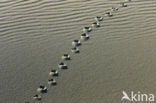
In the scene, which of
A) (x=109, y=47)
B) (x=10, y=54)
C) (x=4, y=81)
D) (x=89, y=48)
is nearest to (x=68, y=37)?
(x=89, y=48)

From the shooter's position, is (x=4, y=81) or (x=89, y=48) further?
(x=89, y=48)

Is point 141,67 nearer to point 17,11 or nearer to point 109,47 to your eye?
point 109,47

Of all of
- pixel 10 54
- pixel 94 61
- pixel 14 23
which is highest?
pixel 14 23

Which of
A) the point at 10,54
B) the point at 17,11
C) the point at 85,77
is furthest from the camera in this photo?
the point at 17,11

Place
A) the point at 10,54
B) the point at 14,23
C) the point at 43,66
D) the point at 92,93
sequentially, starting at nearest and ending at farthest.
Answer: the point at 92,93 → the point at 43,66 → the point at 10,54 → the point at 14,23

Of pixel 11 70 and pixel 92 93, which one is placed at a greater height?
pixel 11 70

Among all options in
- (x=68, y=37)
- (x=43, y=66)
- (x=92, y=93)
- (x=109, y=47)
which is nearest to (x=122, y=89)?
(x=92, y=93)

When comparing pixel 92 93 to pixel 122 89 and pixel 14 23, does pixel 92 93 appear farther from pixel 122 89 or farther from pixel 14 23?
pixel 14 23
